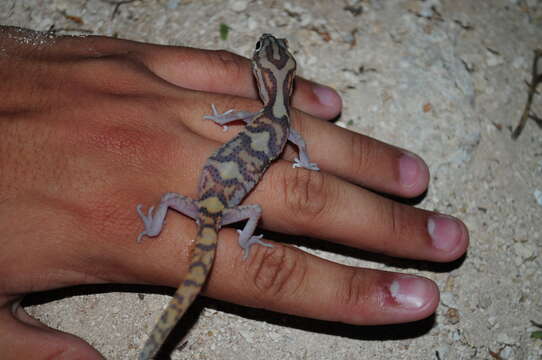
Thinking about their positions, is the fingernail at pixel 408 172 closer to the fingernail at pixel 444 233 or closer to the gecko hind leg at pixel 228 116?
the fingernail at pixel 444 233

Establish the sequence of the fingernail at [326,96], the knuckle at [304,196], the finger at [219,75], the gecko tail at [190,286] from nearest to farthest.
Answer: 1. the gecko tail at [190,286]
2. the knuckle at [304,196]
3. the finger at [219,75]
4. the fingernail at [326,96]

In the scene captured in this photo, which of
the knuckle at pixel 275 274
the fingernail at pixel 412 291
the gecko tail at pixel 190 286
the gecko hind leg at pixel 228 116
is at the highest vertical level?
the gecko hind leg at pixel 228 116

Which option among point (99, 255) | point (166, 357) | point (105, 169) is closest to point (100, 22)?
point (105, 169)

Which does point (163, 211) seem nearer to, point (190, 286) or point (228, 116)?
point (190, 286)

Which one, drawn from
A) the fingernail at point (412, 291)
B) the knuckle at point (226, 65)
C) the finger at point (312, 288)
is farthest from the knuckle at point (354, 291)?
the knuckle at point (226, 65)

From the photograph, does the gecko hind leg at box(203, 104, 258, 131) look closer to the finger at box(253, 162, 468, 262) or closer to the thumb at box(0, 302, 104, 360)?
the finger at box(253, 162, 468, 262)

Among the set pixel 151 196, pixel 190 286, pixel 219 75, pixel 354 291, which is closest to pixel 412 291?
pixel 354 291

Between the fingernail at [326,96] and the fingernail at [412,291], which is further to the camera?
the fingernail at [326,96]
